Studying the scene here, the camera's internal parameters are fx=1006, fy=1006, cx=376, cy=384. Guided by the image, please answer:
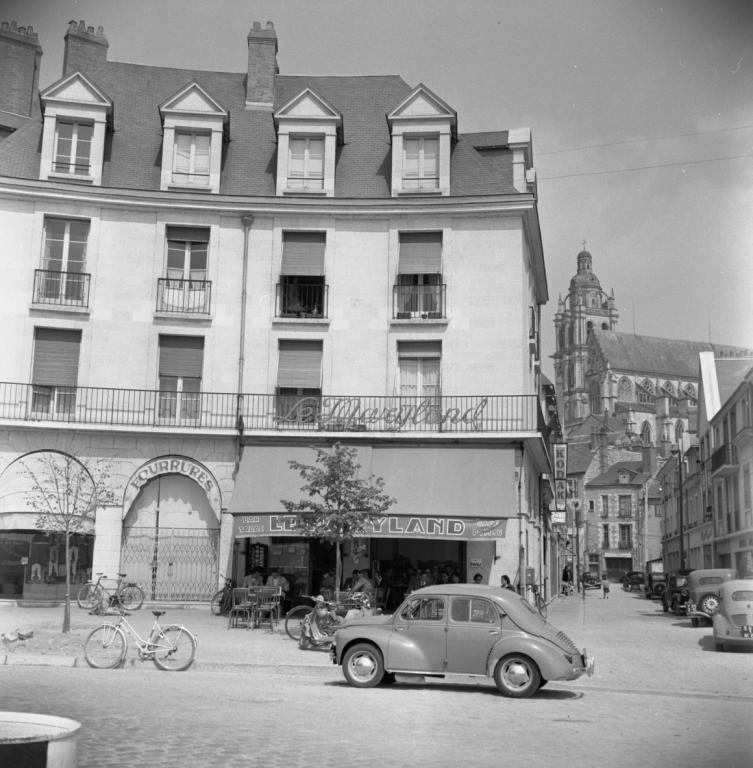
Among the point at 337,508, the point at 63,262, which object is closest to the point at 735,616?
the point at 337,508

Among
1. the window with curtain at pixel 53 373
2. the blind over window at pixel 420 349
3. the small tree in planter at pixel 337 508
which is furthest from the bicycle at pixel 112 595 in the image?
the blind over window at pixel 420 349

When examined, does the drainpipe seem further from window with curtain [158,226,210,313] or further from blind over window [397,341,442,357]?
blind over window [397,341,442,357]

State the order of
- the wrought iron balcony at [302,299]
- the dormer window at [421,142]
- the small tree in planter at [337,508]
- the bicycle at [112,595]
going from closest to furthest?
the small tree in planter at [337,508] < the bicycle at [112,595] < the wrought iron balcony at [302,299] < the dormer window at [421,142]

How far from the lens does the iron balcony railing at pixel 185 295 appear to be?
26844 mm

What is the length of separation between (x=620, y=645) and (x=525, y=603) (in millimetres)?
8565

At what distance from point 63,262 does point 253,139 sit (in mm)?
6383

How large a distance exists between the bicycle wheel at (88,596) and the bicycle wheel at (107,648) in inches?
342

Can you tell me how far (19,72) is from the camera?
99.5ft

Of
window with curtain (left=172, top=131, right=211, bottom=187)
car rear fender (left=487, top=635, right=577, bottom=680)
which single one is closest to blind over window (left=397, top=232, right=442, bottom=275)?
window with curtain (left=172, top=131, right=211, bottom=187)

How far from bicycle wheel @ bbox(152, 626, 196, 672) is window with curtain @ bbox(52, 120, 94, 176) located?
50.7 feet

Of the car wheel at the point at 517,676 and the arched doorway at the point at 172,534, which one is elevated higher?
the arched doorway at the point at 172,534

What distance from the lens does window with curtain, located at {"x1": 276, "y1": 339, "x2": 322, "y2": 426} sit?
26.5 metres

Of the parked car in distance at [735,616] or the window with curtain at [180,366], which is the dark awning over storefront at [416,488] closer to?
the window with curtain at [180,366]

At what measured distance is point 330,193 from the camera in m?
27.2
